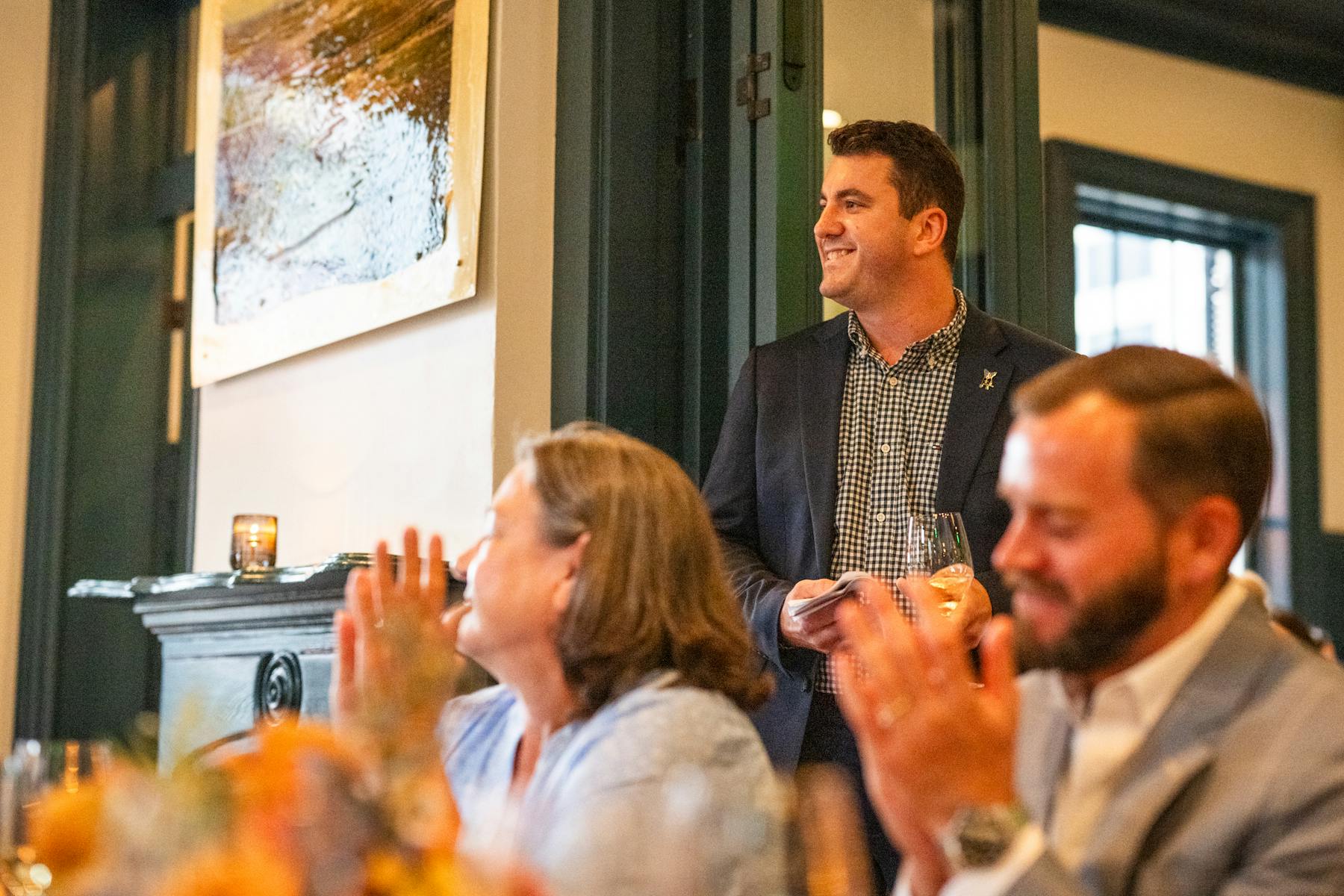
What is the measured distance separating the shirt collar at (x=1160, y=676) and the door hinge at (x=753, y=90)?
191 cm

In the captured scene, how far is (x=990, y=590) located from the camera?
242 cm

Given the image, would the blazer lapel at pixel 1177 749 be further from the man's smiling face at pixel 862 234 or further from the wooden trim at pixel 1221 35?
the wooden trim at pixel 1221 35

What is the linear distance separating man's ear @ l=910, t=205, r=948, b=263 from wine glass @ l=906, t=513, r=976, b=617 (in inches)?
30.4

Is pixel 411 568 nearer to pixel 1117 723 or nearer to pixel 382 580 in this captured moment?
pixel 382 580

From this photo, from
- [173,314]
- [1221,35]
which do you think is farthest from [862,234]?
[1221,35]

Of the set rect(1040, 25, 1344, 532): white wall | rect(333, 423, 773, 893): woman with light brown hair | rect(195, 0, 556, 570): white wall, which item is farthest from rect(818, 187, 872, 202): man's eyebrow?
rect(1040, 25, 1344, 532): white wall

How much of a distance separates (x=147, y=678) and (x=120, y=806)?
4.38m

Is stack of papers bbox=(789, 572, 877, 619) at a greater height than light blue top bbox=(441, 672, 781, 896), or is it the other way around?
stack of papers bbox=(789, 572, 877, 619)

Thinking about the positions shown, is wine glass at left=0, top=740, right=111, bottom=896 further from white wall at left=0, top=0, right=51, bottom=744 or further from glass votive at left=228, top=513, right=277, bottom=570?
white wall at left=0, top=0, right=51, bottom=744

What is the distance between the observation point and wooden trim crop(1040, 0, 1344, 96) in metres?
5.46

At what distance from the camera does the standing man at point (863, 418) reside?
2.57 m

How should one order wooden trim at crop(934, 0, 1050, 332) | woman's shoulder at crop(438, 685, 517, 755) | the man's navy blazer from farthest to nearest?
wooden trim at crop(934, 0, 1050, 332) < the man's navy blazer < woman's shoulder at crop(438, 685, 517, 755)

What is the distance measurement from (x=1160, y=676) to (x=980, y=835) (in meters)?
0.26

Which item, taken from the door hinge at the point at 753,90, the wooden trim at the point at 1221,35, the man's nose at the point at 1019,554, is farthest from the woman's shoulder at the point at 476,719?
the wooden trim at the point at 1221,35
